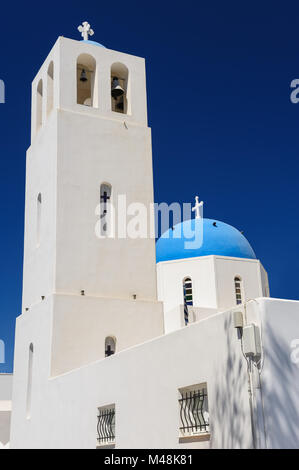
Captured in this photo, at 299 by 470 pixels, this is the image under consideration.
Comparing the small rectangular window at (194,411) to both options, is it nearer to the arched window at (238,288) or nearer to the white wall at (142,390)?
the white wall at (142,390)

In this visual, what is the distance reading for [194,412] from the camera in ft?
27.4

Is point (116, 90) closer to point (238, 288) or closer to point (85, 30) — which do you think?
point (85, 30)

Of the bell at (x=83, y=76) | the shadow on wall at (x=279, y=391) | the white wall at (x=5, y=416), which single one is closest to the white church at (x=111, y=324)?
the shadow on wall at (x=279, y=391)

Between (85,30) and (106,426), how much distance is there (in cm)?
1045

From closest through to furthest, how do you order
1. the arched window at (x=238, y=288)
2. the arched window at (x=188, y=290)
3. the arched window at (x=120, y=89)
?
1. the arched window at (x=120, y=89)
2. the arched window at (x=188, y=290)
3. the arched window at (x=238, y=288)

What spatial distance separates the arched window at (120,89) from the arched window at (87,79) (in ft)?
1.76

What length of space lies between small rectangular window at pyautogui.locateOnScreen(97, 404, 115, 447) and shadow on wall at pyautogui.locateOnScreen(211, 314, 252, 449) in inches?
115

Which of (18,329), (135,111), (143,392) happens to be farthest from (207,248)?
(143,392)

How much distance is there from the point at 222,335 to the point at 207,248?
13.2 m

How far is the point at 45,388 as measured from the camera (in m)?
12.5

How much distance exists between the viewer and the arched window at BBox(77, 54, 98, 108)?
15.0 m

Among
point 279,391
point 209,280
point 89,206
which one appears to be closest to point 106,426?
point 279,391

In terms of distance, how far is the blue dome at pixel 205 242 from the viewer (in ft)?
68.8

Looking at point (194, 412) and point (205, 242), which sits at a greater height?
point (205, 242)
